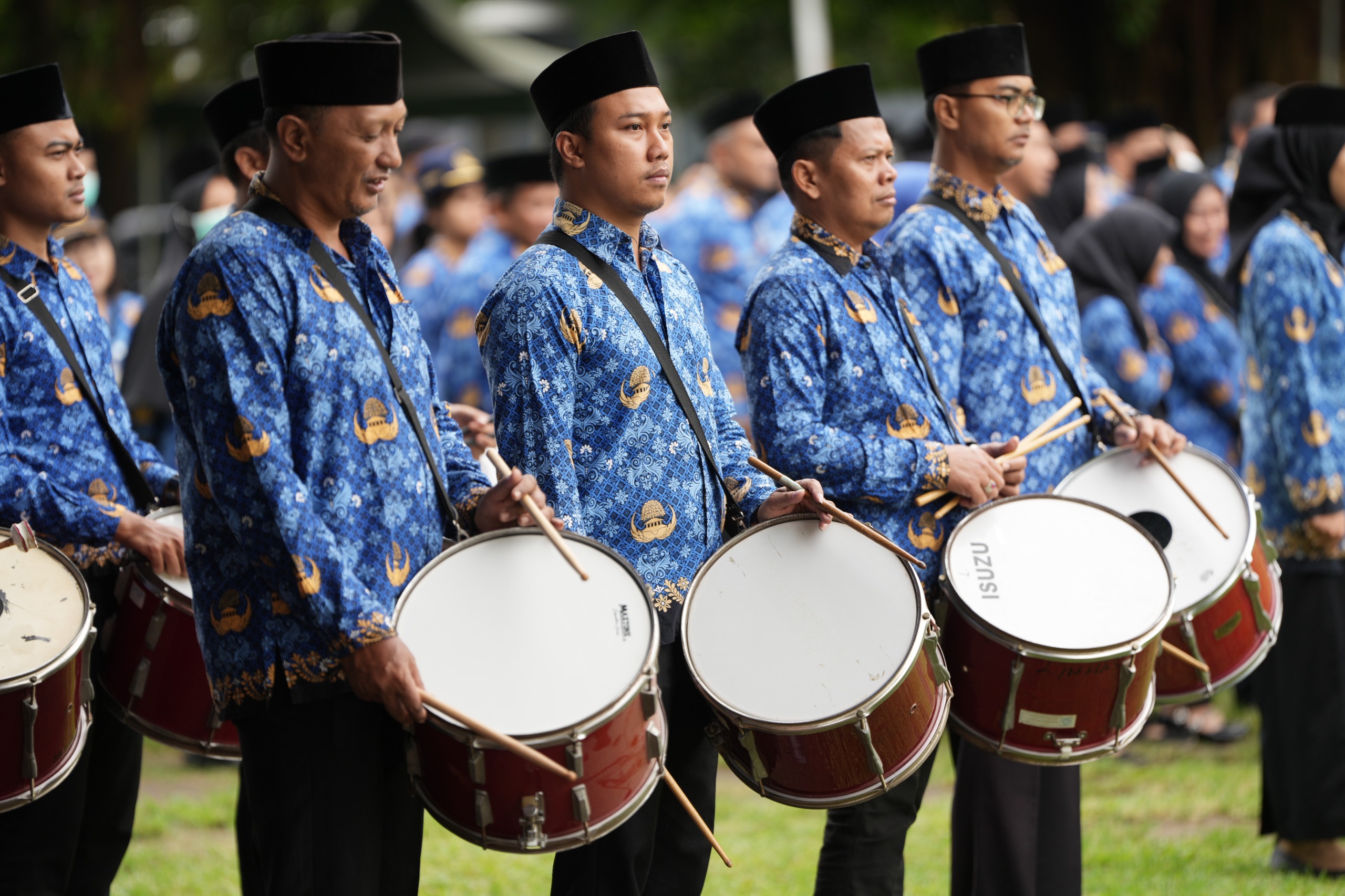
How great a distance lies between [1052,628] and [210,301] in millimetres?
2012

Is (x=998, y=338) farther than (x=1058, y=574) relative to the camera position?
Yes

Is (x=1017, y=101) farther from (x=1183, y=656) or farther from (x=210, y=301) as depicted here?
(x=210, y=301)

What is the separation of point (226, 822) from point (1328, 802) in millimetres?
3968

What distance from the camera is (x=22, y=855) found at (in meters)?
3.90

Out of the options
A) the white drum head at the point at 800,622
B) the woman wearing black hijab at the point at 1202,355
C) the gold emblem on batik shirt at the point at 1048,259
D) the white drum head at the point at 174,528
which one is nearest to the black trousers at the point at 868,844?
the white drum head at the point at 800,622

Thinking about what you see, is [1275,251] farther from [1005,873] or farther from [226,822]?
[226,822]

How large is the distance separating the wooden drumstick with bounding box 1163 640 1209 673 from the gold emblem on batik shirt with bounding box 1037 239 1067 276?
3.65 feet

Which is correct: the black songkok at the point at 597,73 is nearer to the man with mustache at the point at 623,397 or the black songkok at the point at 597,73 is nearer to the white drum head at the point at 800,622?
the man with mustache at the point at 623,397

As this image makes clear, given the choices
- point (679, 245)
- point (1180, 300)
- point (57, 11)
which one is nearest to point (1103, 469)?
point (1180, 300)

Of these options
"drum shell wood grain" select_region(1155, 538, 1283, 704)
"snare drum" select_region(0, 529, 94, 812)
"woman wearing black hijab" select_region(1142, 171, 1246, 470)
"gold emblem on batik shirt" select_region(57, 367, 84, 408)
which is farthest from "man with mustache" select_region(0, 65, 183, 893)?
"woman wearing black hijab" select_region(1142, 171, 1246, 470)

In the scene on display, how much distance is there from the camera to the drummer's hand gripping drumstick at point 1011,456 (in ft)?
13.3

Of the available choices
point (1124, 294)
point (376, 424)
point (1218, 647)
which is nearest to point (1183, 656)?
point (1218, 647)

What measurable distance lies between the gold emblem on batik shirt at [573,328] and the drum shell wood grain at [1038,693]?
113 centimetres

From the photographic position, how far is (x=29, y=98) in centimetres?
414
